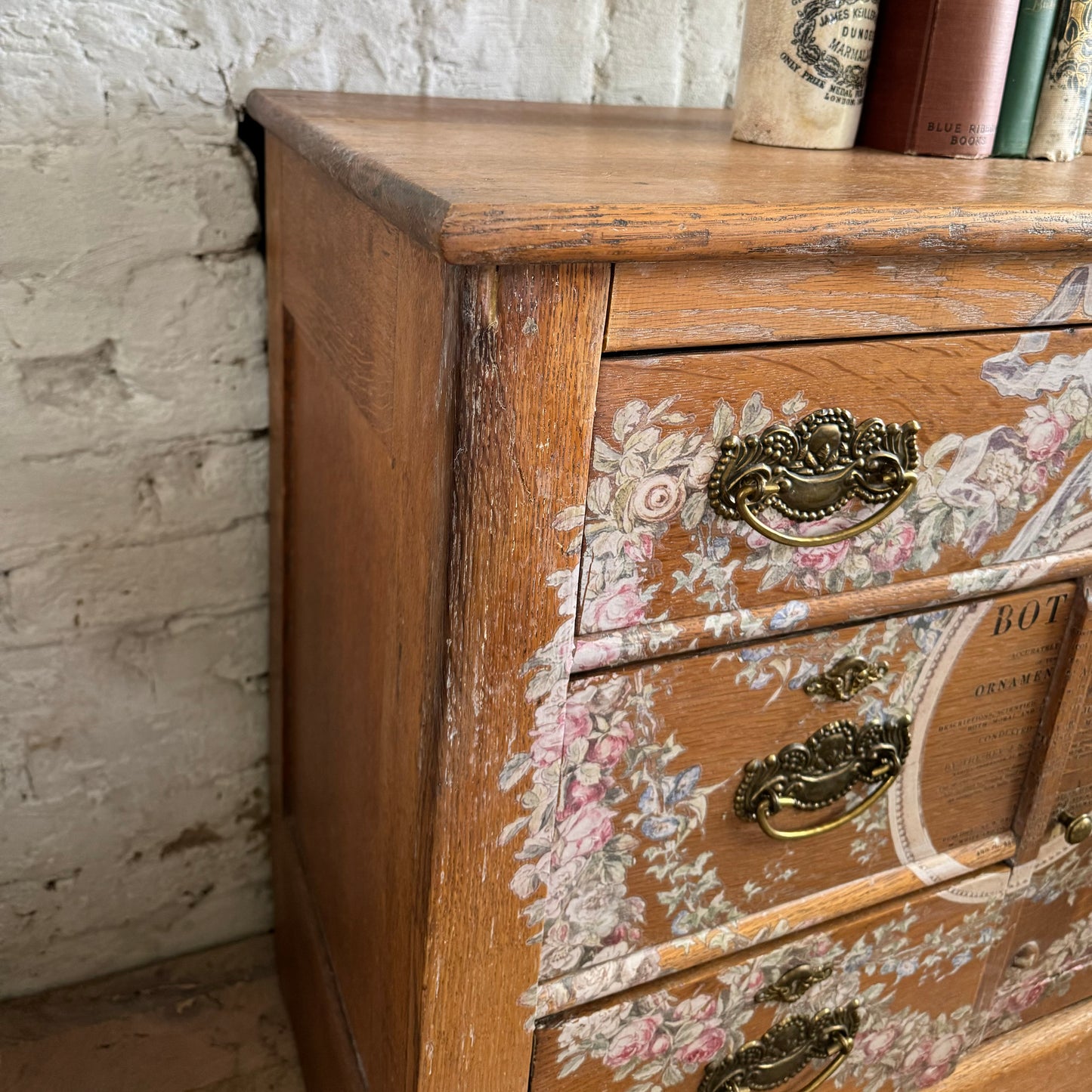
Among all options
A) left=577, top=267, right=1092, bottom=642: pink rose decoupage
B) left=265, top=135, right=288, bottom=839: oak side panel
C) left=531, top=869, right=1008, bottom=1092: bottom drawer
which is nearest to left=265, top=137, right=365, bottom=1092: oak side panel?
left=265, top=135, right=288, bottom=839: oak side panel

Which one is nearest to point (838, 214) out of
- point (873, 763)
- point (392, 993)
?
point (873, 763)

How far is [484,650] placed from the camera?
0.59 meters

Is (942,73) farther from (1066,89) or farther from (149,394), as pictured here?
(149,394)

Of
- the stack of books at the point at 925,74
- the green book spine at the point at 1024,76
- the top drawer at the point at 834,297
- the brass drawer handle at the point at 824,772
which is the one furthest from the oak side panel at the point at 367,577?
the green book spine at the point at 1024,76

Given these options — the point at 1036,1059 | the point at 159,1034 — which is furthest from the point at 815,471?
the point at 159,1034

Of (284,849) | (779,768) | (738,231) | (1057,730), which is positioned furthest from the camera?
(284,849)

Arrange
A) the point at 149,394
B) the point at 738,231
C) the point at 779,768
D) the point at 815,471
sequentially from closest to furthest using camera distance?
the point at 738,231, the point at 815,471, the point at 779,768, the point at 149,394

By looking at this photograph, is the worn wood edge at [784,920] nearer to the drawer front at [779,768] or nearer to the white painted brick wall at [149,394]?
the drawer front at [779,768]

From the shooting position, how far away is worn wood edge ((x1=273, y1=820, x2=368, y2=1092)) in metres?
0.93

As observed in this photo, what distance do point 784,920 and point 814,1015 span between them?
0.12m

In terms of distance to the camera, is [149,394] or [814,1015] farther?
[149,394]

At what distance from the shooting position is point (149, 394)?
100cm

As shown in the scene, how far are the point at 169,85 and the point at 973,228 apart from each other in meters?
0.68

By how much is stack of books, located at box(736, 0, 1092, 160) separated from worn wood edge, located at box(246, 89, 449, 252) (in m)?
0.34
